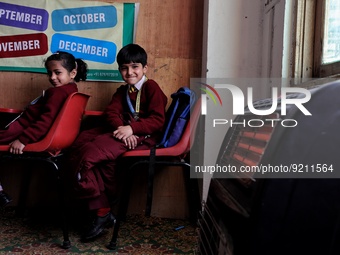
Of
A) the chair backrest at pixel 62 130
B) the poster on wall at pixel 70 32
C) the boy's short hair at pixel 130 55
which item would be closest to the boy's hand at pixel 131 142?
the chair backrest at pixel 62 130

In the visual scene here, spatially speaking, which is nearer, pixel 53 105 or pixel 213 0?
pixel 53 105

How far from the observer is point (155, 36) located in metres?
2.12

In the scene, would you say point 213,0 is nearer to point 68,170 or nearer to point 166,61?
point 166,61

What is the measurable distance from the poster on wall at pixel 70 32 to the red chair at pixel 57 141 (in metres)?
0.43

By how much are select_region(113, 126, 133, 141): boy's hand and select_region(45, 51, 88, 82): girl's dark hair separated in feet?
1.65

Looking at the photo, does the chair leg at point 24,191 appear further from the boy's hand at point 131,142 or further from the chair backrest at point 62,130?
the boy's hand at point 131,142

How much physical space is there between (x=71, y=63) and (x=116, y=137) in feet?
1.83

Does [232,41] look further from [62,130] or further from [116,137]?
[62,130]

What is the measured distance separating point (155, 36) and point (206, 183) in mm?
931

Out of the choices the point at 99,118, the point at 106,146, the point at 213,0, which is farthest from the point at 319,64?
the point at 99,118

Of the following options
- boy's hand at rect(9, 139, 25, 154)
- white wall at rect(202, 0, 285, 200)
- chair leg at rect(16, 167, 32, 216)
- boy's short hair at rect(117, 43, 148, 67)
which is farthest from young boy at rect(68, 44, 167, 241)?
chair leg at rect(16, 167, 32, 216)

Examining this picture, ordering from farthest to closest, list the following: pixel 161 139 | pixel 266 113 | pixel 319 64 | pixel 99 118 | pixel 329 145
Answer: pixel 99 118, pixel 161 139, pixel 319 64, pixel 266 113, pixel 329 145

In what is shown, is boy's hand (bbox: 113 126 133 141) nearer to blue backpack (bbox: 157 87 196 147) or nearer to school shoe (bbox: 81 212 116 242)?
blue backpack (bbox: 157 87 196 147)

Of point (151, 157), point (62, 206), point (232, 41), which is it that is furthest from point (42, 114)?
point (232, 41)
